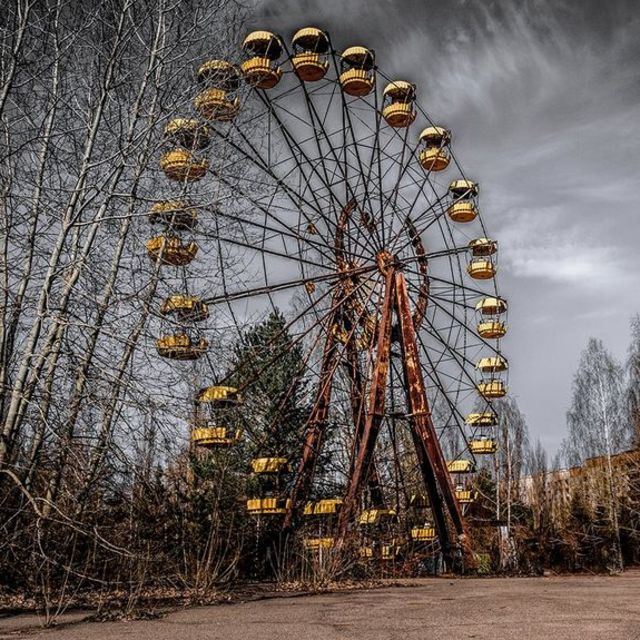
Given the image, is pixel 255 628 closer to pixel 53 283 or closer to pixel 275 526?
pixel 53 283

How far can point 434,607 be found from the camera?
8.02 metres

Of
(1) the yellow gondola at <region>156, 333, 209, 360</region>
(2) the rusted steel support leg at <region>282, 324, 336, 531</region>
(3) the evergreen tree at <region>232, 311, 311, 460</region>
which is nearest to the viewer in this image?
(1) the yellow gondola at <region>156, 333, 209, 360</region>

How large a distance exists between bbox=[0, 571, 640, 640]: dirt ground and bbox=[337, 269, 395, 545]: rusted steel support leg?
4.29 metres

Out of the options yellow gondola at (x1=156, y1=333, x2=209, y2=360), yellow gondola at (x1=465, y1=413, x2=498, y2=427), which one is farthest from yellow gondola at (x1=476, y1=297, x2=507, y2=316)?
yellow gondola at (x1=156, y1=333, x2=209, y2=360)

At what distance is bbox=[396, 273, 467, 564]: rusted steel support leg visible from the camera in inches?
582

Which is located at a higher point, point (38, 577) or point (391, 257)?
point (391, 257)

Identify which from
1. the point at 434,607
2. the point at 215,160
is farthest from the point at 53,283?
the point at 434,607

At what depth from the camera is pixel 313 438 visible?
15953 mm

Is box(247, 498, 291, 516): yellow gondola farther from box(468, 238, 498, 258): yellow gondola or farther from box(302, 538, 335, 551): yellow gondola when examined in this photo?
box(468, 238, 498, 258): yellow gondola

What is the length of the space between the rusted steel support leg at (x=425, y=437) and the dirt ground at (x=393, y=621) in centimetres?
537

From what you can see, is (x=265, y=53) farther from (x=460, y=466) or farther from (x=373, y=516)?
(x=460, y=466)

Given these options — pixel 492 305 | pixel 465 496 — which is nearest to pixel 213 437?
pixel 465 496

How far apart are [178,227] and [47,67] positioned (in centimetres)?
234

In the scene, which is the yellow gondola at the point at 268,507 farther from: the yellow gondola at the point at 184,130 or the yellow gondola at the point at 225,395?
the yellow gondola at the point at 184,130
